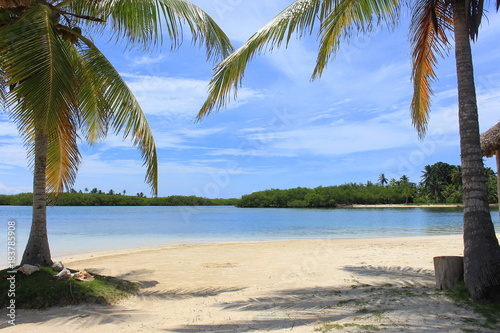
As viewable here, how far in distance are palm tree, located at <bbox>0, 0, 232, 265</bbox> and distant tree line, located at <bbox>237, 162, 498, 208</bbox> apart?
7385 cm

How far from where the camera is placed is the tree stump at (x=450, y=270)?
451 centimetres

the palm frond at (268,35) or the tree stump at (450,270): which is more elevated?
the palm frond at (268,35)

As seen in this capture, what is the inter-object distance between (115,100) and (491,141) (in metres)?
6.81

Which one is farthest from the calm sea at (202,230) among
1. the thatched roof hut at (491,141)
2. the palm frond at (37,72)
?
the thatched roof hut at (491,141)

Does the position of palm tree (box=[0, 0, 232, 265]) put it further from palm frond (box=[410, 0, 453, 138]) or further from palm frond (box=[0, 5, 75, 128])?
palm frond (box=[410, 0, 453, 138])

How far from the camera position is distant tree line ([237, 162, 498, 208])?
7162cm

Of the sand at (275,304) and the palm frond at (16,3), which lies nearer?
the sand at (275,304)

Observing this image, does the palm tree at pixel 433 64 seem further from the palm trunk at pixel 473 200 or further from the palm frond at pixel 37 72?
the palm frond at pixel 37 72

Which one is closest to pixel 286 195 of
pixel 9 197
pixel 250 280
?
pixel 9 197

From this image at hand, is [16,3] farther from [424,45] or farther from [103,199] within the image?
[103,199]

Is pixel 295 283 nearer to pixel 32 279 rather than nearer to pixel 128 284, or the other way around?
pixel 128 284

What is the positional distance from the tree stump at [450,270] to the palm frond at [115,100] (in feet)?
14.4

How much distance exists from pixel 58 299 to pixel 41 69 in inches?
121

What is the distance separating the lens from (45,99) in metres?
4.08
